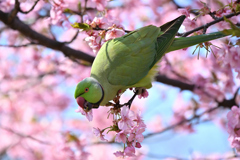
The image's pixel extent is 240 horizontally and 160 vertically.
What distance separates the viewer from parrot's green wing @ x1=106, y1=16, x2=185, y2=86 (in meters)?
1.93

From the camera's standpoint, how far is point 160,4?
190 inches

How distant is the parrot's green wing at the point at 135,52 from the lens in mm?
1934

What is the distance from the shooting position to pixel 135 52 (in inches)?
78.7

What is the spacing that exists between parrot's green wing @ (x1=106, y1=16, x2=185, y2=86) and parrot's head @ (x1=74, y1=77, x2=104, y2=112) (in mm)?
157

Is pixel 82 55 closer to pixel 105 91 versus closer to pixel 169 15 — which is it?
pixel 105 91

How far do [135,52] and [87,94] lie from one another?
509 millimetres

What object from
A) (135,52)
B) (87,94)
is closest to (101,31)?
(135,52)

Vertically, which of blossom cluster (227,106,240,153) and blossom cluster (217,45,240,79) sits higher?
blossom cluster (217,45,240,79)

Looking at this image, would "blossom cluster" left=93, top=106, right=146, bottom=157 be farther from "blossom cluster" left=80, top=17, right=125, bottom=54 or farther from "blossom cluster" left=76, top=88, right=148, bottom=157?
"blossom cluster" left=80, top=17, right=125, bottom=54

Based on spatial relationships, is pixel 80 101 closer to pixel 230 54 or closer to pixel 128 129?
pixel 128 129

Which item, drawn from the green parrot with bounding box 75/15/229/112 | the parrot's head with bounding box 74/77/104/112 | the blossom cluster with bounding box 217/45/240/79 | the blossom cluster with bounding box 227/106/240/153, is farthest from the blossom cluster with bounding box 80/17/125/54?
the blossom cluster with bounding box 227/106/240/153

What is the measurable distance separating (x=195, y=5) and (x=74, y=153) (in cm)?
321

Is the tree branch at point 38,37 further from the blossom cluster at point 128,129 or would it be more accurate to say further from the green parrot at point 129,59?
the blossom cluster at point 128,129

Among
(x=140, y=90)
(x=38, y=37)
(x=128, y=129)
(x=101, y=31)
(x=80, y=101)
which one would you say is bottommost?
(x=128, y=129)
